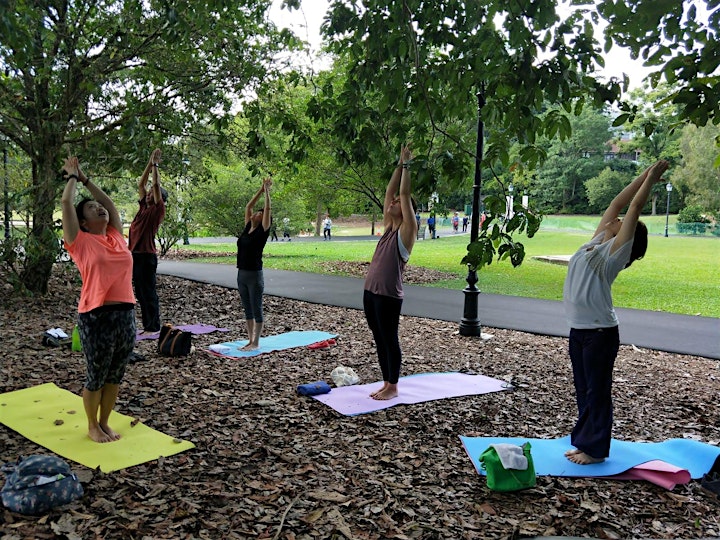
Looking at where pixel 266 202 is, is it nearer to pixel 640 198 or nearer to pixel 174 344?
pixel 174 344

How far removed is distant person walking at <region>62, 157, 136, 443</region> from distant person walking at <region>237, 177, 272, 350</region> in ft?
7.95

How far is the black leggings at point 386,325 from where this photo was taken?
4.96 m

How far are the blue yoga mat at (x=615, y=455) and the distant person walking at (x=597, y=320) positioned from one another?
11 centimetres

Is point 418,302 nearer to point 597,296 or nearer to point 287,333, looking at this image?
point 287,333

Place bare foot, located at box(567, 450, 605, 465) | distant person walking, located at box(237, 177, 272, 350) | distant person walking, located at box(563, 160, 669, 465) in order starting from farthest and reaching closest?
1. distant person walking, located at box(237, 177, 272, 350)
2. bare foot, located at box(567, 450, 605, 465)
3. distant person walking, located at box(563, 160, 669, 465)

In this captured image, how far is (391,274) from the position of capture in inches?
194

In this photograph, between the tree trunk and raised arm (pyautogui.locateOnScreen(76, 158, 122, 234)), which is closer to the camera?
raised arm (pyautogui.locateOnScreen(76, 158, 122, 234))

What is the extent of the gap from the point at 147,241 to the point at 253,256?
142cm

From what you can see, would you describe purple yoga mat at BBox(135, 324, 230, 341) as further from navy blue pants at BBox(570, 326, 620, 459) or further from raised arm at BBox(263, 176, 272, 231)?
navy blue pants at BBox(570, 326, 620, 459)

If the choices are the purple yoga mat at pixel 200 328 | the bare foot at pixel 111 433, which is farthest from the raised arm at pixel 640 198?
the purple yoga mat at pixel 200 328

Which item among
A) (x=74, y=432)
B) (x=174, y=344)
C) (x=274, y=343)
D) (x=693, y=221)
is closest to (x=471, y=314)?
(x=274, y=343)

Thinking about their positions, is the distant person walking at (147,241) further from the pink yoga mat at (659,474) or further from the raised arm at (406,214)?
the pink yoga mat at (659,474)

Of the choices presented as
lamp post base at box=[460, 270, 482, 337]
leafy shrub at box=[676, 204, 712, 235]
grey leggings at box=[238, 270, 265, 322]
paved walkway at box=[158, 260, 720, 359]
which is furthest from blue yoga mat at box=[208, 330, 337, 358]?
leafy shrub at box=[676, 204, 712, 235]

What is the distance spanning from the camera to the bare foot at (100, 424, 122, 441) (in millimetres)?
4078
